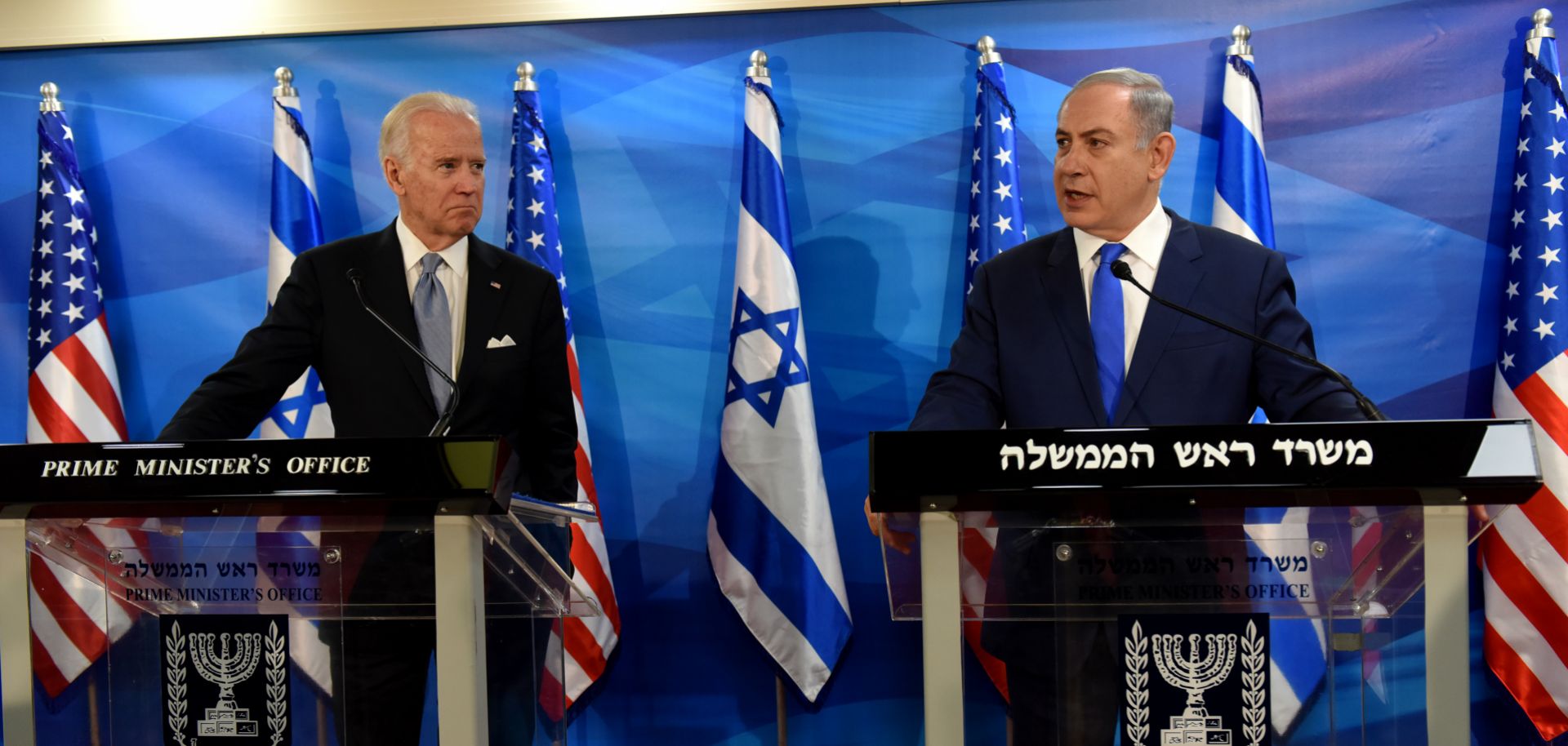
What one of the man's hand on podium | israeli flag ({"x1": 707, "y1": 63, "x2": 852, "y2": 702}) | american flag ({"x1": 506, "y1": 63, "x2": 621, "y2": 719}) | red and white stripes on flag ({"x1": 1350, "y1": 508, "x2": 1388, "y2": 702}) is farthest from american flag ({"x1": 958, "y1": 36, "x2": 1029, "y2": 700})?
red and white stripes on flag ({"x1": 1350, "y1": 508, "x2": 1388, "y2": 702})

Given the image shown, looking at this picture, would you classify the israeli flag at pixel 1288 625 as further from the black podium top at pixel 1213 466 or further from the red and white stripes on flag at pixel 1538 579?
the red and white stripes on flag at pixel 1538 579

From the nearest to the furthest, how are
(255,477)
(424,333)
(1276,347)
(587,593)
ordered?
(255,477), (1276,347), (424,333), (587,593)

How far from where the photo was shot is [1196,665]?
1.78 meters

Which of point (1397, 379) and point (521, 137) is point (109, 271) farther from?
point (1397, 379)

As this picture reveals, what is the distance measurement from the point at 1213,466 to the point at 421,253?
76.2 inches

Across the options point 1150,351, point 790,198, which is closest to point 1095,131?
point 1150,351

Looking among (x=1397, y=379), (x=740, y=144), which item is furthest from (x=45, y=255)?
(x=1397, y=379)

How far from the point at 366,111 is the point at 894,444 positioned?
309 cm

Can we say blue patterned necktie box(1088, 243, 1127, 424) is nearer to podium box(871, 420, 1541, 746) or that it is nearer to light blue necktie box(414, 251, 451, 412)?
podium box(871, 420, 1541, 746)

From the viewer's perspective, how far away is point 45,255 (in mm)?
4203

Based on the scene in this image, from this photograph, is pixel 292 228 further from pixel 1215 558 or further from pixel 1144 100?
pixel 1215 558

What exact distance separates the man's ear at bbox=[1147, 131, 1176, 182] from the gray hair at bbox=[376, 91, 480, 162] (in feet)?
5.12

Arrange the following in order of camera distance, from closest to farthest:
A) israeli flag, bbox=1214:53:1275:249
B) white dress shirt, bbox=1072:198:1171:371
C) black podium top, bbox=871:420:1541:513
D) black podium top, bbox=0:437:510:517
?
black podium top, bbox=871:420:1541:513
black podium top, bbox=0:437:510:517
white dress shirt, bbox=1072:198:1171:371
israeli flag, bbox=1214:53:1275:249

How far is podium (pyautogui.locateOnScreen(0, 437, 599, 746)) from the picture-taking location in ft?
6.19
